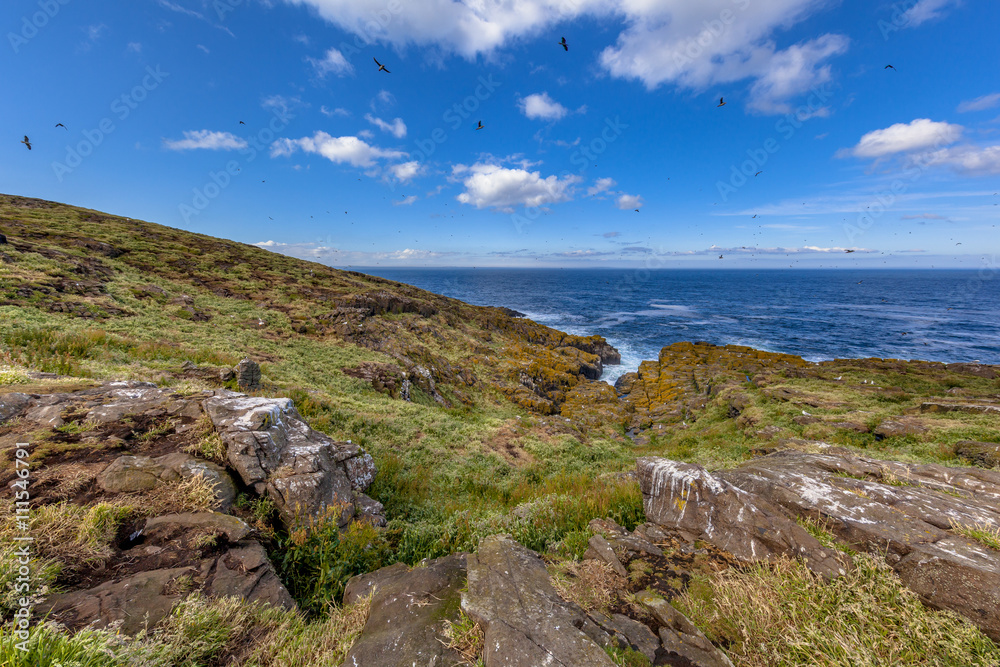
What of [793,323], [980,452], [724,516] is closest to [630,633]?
[724,516]

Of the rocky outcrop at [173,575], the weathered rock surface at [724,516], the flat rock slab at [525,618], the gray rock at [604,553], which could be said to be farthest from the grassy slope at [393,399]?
the flat rock slab at [525,618]

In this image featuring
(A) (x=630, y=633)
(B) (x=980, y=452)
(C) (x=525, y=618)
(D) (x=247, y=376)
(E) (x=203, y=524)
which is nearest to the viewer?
(C) (x=525, y=618)

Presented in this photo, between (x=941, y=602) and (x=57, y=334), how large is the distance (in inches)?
914

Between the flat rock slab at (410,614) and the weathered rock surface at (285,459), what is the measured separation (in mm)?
1900

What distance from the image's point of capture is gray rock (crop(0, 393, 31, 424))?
595 cm

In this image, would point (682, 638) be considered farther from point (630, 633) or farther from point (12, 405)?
point (12, 405)

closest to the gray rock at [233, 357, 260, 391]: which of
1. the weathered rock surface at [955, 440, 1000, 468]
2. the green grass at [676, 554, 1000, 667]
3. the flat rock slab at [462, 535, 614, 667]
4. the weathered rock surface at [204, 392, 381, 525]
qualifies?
the weathered rock surface at [204, 392, 381, 525]

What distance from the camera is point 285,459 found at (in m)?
6.32

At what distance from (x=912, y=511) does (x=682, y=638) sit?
484cm

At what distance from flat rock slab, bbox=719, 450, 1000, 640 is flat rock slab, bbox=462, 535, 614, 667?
4.18 m

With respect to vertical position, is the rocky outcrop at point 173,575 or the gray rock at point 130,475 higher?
the gray rock at point 130,475

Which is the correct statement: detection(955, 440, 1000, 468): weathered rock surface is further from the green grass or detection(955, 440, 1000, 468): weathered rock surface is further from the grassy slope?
the green grass

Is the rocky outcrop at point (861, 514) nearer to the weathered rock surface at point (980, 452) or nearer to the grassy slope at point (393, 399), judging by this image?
the grassy slope at point (393, 399)

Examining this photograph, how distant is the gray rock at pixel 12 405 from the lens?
19.5 ft
